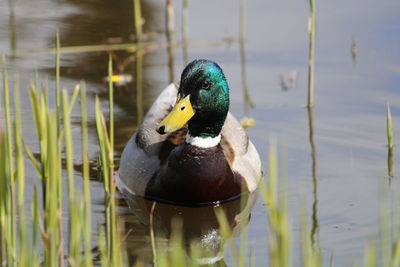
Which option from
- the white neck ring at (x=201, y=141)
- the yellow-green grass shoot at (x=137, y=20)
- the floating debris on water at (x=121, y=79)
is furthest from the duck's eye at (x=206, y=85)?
the yellow-green grass shoot at (x=137, y=20)

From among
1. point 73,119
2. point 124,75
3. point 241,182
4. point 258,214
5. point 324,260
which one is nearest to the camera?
point 324,260

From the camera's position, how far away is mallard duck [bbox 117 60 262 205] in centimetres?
691

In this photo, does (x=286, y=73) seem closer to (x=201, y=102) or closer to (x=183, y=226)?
(x=201, y=102)

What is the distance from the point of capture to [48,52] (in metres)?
9.80

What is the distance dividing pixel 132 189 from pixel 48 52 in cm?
294

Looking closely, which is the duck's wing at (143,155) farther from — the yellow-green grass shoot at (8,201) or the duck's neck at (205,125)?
the yellow-green grass shoot at (8,201)

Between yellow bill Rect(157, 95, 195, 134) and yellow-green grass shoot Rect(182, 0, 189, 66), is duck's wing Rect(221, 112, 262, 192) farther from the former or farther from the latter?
yellow-green grass shoot Rect(182, 0, 189, 66)

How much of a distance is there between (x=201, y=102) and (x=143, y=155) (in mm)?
663

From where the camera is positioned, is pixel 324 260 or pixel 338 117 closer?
pixel 324 260

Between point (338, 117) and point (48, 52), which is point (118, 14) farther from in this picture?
point (338, 117)

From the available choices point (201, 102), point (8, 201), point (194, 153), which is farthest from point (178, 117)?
point (8, 201)

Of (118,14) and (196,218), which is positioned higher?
(118,14)

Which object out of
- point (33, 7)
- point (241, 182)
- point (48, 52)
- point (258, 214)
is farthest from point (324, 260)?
point (33, 7)

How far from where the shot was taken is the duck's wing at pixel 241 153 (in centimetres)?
728
